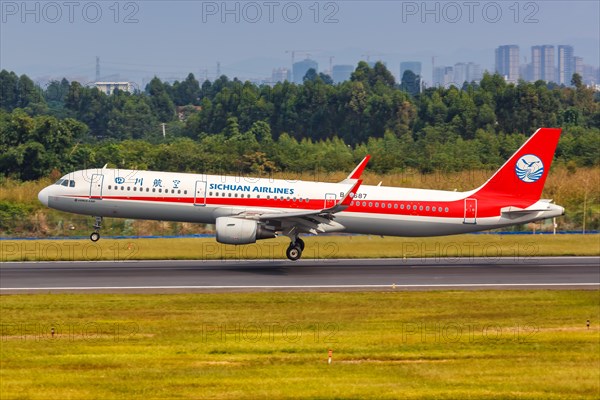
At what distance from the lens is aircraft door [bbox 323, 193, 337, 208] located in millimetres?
49194

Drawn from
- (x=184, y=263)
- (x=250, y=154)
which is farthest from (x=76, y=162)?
(x=184, y=263)

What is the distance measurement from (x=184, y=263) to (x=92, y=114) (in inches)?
4306

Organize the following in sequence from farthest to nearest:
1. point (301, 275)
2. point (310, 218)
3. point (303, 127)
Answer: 1. point (303, 127)
2. point (310, 218)
3. point (301, 275)

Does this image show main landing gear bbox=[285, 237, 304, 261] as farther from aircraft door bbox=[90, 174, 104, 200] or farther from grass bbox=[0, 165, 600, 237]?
grass bbox=[0, 165, 600, 237]

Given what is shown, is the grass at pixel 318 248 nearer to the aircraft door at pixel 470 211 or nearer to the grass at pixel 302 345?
the aircraft door at pixel 470 211

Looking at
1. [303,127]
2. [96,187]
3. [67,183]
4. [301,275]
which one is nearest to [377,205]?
[301,275]

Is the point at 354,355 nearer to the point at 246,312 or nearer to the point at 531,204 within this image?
the point at 246,312

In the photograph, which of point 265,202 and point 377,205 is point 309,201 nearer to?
point 265,202

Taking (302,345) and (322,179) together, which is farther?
(322,179)

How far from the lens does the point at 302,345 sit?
29672mm

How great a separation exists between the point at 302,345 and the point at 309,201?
2020cm

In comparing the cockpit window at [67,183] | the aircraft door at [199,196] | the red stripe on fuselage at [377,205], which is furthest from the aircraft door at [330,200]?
the cockpit window at [67,183]

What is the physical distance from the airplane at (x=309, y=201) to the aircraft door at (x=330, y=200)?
5 centimetres

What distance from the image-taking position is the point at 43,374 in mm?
25906
